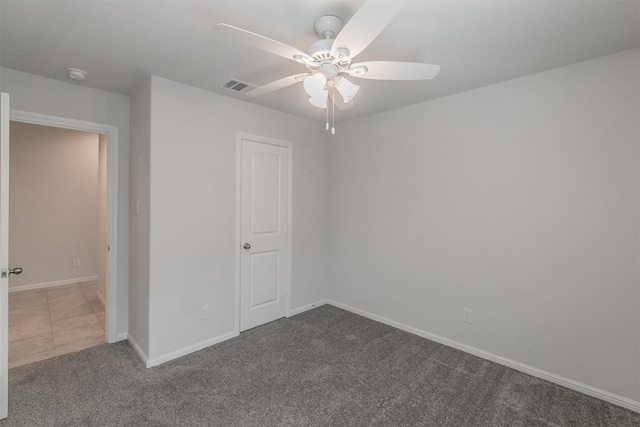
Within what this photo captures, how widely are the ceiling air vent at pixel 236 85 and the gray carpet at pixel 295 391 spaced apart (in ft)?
7.98

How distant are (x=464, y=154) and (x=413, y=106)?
0.76m

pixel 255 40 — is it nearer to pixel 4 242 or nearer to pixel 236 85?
pixel 236 85

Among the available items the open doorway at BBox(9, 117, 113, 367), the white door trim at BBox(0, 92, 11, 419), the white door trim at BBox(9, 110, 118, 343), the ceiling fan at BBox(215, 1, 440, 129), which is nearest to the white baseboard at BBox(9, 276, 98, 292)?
the open doorway at BBox(9, 117, 113, 367)

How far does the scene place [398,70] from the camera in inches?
65.6

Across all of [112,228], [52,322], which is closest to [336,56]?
[112,228]

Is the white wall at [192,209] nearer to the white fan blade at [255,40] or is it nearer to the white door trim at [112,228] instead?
the white door trim at [112,228]

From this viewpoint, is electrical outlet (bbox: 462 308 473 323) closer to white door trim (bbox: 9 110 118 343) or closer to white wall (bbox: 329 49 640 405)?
white wall (bbox: 329 49 640 405)

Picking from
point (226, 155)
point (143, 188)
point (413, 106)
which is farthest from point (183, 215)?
point (413, 106)

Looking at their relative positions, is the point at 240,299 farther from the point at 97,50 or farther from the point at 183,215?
the point at 97,50

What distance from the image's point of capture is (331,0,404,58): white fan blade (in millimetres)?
1154

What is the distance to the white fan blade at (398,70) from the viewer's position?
1.60m

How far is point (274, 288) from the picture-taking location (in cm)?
354

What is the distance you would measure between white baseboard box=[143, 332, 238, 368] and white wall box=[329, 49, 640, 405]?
5.61 ft

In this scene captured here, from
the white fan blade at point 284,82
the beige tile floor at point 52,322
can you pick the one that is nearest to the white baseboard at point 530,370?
the white fan blade at point 284,82
